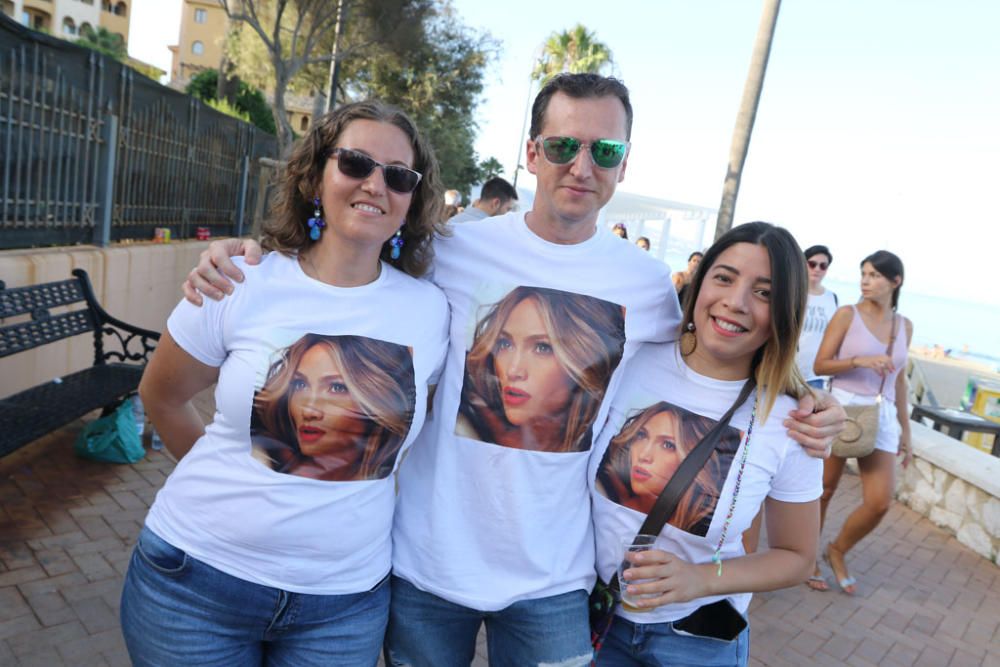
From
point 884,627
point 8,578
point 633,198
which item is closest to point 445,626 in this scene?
point 8,578

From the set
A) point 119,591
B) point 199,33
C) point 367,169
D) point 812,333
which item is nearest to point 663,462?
point 367,169

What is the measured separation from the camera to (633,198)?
85125 mm

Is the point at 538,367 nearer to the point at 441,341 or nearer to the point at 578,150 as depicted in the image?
the point at 441,341

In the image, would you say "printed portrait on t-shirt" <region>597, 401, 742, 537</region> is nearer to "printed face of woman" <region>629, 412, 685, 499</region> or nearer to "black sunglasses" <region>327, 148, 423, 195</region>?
"printed face of woman" <region>629, 412, 685, 499</region>

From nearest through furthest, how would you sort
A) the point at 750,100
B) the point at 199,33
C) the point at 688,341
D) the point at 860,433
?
the point at 688,341, the point at 860,433, the point at 750,100, the point at 199,33

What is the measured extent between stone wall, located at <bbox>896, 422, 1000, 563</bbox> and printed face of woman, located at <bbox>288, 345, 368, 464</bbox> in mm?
6011

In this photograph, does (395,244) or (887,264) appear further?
(887,264)

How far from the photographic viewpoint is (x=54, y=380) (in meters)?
4.80

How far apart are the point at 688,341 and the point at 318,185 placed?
1122mm

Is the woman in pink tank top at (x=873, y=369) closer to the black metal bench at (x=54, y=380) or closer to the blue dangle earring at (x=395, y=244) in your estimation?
the blue dangle earring at (x=395, y=244)

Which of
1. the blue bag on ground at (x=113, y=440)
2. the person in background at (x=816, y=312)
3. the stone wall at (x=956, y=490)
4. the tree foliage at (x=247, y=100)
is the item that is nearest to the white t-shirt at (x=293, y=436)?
the blue bag on ground at (x=113, y=440)

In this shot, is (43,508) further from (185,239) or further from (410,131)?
(185,239)

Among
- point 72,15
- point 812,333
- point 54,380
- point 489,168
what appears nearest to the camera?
point 54,380

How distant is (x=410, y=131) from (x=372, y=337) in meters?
0.59
